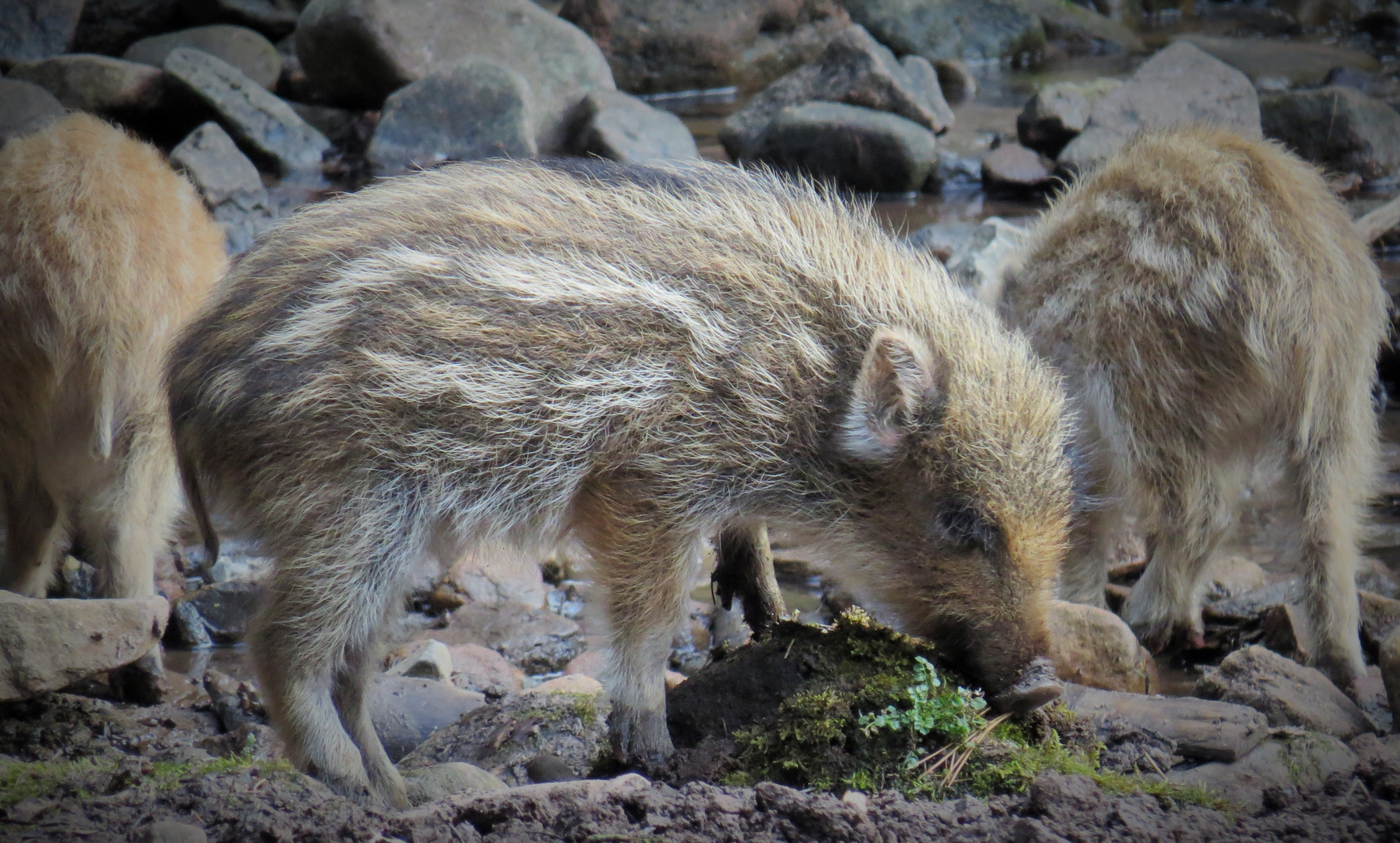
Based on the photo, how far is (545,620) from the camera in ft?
18.8

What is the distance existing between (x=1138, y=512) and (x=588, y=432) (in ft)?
8.82

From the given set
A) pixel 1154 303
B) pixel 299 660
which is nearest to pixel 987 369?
pixel 1154 303

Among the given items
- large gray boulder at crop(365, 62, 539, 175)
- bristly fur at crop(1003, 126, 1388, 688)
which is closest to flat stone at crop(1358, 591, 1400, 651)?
bristly fur at crop(1003, 126, 1388, 688)

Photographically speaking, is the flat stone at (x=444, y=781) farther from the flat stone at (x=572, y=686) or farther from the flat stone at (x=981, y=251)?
the flat stone at (x=981, y=251)

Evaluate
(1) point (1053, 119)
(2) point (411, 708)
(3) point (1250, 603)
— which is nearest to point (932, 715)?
(2) point (411, 708)

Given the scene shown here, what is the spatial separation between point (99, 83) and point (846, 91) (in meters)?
6.95

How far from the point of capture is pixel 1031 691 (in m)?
3.39

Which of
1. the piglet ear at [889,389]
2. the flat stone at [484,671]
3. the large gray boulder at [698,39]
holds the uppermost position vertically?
the piglet ear at [889,389]

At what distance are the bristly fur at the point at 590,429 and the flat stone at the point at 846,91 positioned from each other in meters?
8.18

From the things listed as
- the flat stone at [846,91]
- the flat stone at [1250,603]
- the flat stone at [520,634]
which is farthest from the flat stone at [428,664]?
the flat stone at [846,91]

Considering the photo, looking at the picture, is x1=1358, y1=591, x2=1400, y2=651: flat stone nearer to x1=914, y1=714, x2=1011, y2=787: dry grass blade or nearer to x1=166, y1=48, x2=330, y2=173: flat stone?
x1=914, y1=714, x2=1011, y2=787: dry grass blade

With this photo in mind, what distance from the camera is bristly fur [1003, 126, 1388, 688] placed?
4715 millimetres

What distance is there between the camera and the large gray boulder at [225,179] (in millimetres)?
9484

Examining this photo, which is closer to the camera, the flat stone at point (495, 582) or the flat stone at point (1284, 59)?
the flat stone at point (495, 582)
